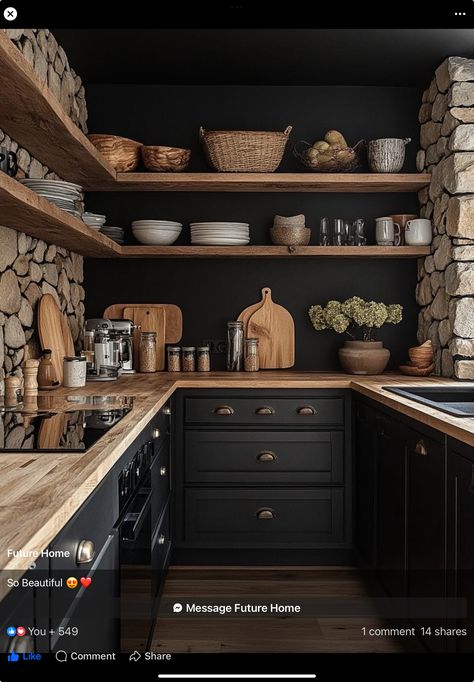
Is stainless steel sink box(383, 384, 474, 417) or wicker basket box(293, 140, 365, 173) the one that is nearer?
stainless steel sink box(383, 384, 474, 417)

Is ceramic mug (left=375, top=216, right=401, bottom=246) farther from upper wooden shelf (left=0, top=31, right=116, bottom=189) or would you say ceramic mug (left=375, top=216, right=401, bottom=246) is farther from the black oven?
the black oven

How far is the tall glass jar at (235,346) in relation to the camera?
11.3 feet

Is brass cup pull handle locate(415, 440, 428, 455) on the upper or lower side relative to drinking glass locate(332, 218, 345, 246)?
lower

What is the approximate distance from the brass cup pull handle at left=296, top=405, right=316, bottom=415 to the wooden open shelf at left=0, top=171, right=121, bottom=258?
1134 mm

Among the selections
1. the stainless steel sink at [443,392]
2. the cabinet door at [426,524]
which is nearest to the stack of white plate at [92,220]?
the stainless steel sink at [443,392]

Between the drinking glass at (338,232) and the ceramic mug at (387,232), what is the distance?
0.18 metres

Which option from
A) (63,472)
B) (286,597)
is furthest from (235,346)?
(63,472)

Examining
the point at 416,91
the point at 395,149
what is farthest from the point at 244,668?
the point at 416,91

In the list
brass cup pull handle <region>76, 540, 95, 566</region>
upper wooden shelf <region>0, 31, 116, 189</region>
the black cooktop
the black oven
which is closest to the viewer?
brass cup pull handle <region>76, 540, 95, 566</region>

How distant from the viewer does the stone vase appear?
10.6 feet

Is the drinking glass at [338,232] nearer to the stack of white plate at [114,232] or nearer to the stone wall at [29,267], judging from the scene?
the stack of white plate at [114,232]

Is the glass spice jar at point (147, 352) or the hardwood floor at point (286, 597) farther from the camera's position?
the glass spice jar at point (147, 352)

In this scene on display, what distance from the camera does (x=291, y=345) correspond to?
3.55 metres

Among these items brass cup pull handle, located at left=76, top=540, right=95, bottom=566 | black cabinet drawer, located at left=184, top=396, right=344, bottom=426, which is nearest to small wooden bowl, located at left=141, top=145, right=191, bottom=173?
black cabinet drawer, located at left=184, top=396, right=344, bottom=426
